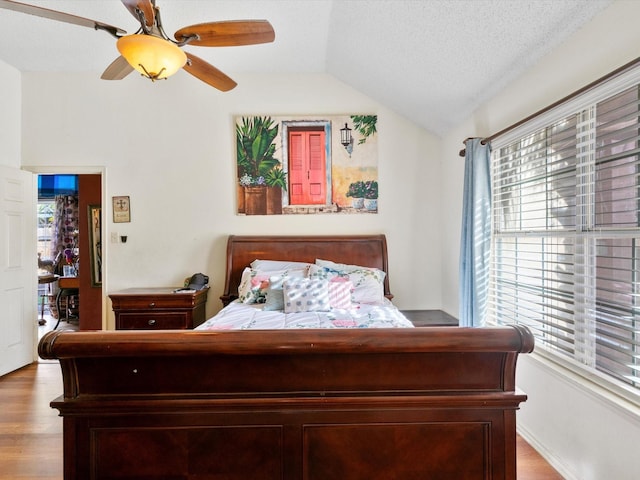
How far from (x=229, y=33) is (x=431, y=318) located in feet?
9.03

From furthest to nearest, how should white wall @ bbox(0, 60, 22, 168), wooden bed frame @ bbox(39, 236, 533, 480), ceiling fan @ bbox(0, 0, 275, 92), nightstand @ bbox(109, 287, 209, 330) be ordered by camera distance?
1. white wall @ bbox(0, 60, 22, 168)
2. nightstand @ bbox(109, 287, 209, 330)
3. ceiling fan @ bbox(0, 0, 275, 92)
4. wooden bed frame @ bbox(39, 236, 533, 480)

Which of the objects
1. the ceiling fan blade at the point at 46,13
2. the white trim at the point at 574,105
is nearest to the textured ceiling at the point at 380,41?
the white trim at the point at 574,105

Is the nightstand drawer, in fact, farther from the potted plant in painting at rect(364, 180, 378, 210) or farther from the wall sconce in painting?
the wall sconce in painting

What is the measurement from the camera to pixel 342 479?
1309mm

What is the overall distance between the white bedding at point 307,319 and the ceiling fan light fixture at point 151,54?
4.93 feet

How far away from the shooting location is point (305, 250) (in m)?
3.71

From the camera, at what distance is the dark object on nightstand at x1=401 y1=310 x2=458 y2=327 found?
312cm

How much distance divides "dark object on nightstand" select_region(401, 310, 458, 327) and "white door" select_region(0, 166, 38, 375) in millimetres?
3779

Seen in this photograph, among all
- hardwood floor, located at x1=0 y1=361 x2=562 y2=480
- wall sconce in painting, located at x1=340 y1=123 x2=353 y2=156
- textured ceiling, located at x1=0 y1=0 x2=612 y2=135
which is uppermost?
textured ceiling, located at x1=0 y1=0 x2=612 y2=135

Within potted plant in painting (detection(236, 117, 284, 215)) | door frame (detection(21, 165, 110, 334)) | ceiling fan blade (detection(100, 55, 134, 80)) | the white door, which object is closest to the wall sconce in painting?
potted plant in painting (detection(236, 117, 284, 215))

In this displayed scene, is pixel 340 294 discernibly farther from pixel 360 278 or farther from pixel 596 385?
pixel 596 385

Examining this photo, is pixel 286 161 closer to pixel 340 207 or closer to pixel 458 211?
pixel 340 207

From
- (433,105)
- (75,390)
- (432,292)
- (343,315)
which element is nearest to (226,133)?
(433,105)

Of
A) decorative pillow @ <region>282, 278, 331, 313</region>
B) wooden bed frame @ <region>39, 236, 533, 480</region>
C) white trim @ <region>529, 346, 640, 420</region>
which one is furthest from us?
decorative pillow @ <region>282, 278, 331, 313</region>
